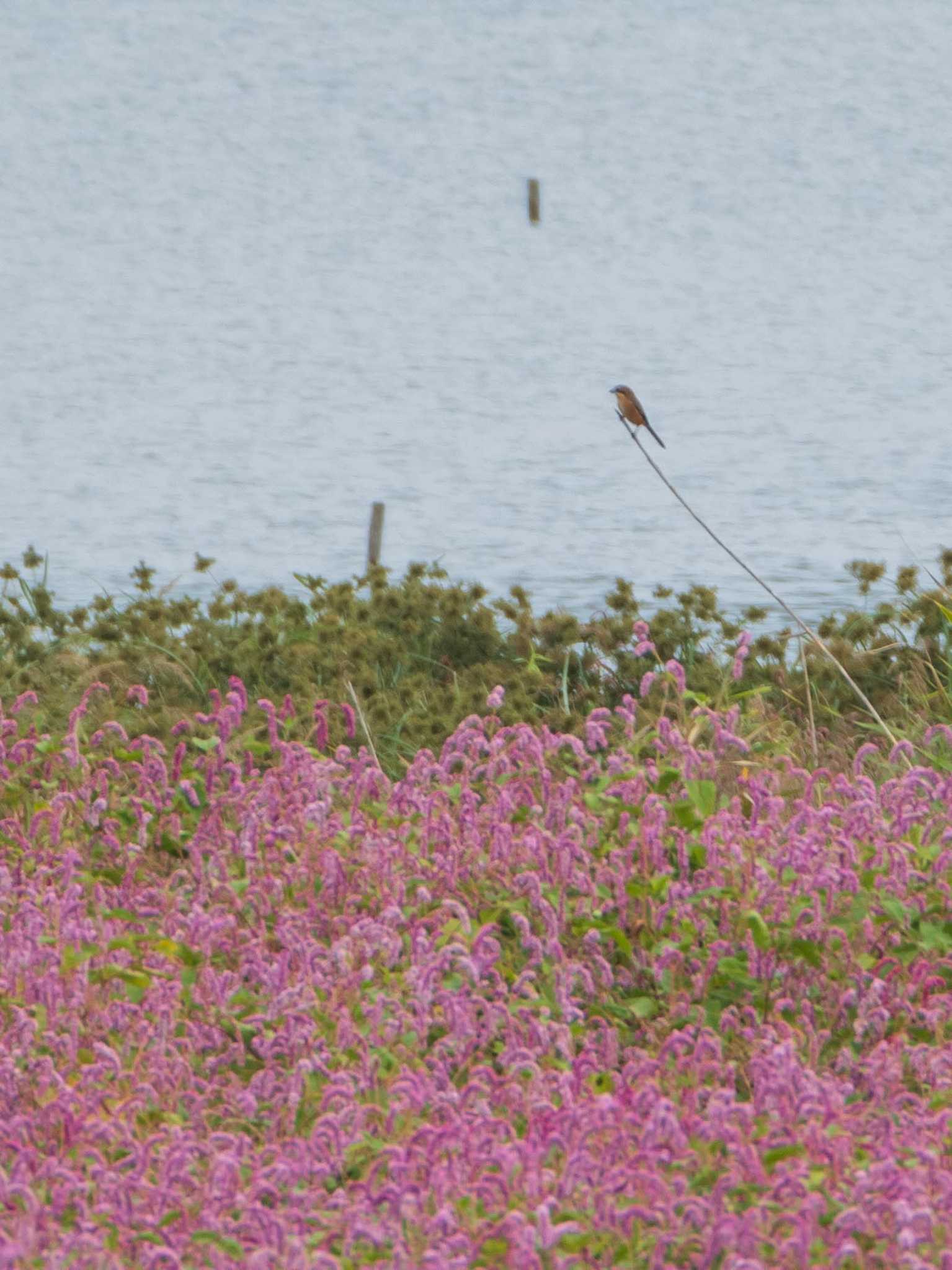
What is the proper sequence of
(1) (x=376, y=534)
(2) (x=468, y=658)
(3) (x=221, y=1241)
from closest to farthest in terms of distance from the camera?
1. (3) (x=221, y=1241)
2. (2) (x=468, y=658)
3. (1) (x=376, y=534)

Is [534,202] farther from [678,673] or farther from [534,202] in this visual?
[678,673]

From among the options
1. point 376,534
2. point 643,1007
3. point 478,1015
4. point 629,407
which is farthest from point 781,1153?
point 376,534

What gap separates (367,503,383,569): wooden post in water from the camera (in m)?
9.60

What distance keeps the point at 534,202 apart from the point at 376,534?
17.5 ft

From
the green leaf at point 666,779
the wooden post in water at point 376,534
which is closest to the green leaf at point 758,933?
the green leaf at point 666,779

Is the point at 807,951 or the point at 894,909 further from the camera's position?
the point at 894,909

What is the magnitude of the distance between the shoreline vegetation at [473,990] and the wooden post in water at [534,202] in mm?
7315

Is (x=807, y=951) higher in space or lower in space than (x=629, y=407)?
lower

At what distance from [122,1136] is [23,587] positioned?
5751mm

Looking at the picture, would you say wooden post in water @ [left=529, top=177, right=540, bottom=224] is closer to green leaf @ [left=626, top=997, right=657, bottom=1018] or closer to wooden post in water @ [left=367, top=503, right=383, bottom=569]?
wooden post in water @ [left=367, top=503, right=383, bottom=569]

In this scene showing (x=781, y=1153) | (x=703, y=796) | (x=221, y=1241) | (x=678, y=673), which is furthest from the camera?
(x=678, y=673)

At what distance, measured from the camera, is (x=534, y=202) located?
14.0m

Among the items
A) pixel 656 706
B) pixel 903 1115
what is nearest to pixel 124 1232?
pixel 903 1115

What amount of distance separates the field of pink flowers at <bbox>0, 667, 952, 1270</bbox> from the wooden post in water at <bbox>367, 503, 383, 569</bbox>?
3.39m
